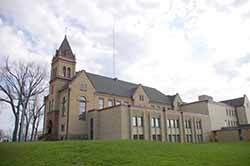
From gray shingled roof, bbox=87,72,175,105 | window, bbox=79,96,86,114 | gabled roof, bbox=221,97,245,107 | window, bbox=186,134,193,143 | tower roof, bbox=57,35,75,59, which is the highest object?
tower roof, bbox=57,35,75,59

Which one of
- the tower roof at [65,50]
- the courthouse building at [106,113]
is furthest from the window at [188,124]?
the tower roof at [65,50]

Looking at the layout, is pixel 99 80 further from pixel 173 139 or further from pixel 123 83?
pixel 173 139

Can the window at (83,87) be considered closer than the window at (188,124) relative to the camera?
Yes

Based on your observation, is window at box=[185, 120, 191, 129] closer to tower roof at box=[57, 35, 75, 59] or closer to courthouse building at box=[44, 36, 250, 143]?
courthouse building at box=[44, 36, 250, 143]

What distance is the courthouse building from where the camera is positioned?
3653 centimetres

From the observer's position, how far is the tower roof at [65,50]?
1758 inches

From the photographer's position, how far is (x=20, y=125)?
130ft

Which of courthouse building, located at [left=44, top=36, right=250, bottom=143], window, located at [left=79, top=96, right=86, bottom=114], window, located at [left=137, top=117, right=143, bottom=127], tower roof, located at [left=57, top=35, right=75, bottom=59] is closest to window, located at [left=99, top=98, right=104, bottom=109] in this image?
courthouse building, located at [left=44, top=36, right=250, bottom=143]

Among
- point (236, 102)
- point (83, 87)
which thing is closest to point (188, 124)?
point (83, 87)

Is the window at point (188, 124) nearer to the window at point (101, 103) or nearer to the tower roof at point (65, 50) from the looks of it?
the window at point (101, 103)

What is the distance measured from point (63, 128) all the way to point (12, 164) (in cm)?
2388

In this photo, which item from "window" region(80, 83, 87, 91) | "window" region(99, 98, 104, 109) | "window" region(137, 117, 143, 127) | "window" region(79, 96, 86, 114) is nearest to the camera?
"window" region(137, 117, 143, 127)

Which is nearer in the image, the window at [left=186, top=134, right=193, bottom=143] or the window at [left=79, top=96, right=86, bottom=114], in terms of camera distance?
the window at [left=79, top=96, right=86, bottom=114]

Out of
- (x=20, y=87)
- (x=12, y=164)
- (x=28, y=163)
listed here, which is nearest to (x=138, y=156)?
(x=28, y=163)
